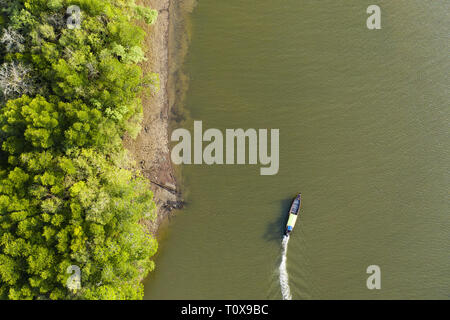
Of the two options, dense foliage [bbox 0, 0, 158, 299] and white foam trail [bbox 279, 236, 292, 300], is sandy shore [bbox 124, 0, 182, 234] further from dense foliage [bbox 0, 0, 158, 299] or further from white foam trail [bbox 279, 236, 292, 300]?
white foam trail [bbox 279, 236, 292, 300]

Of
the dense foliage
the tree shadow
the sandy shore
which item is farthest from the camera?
the sandy shore

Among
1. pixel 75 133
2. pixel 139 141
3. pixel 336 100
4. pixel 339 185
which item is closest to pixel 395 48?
pixel 336 100

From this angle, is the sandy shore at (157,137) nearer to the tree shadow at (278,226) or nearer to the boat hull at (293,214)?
the tree shadow at (278,226)

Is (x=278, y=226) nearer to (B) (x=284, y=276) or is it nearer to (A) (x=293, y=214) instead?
(A) (x=293, y=214)

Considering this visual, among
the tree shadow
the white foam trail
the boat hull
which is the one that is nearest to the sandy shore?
the tree shadow

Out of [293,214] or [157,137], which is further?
[157,137]

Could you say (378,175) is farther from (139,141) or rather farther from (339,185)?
(139,141)

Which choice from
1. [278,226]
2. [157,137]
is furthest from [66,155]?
[278,226]
